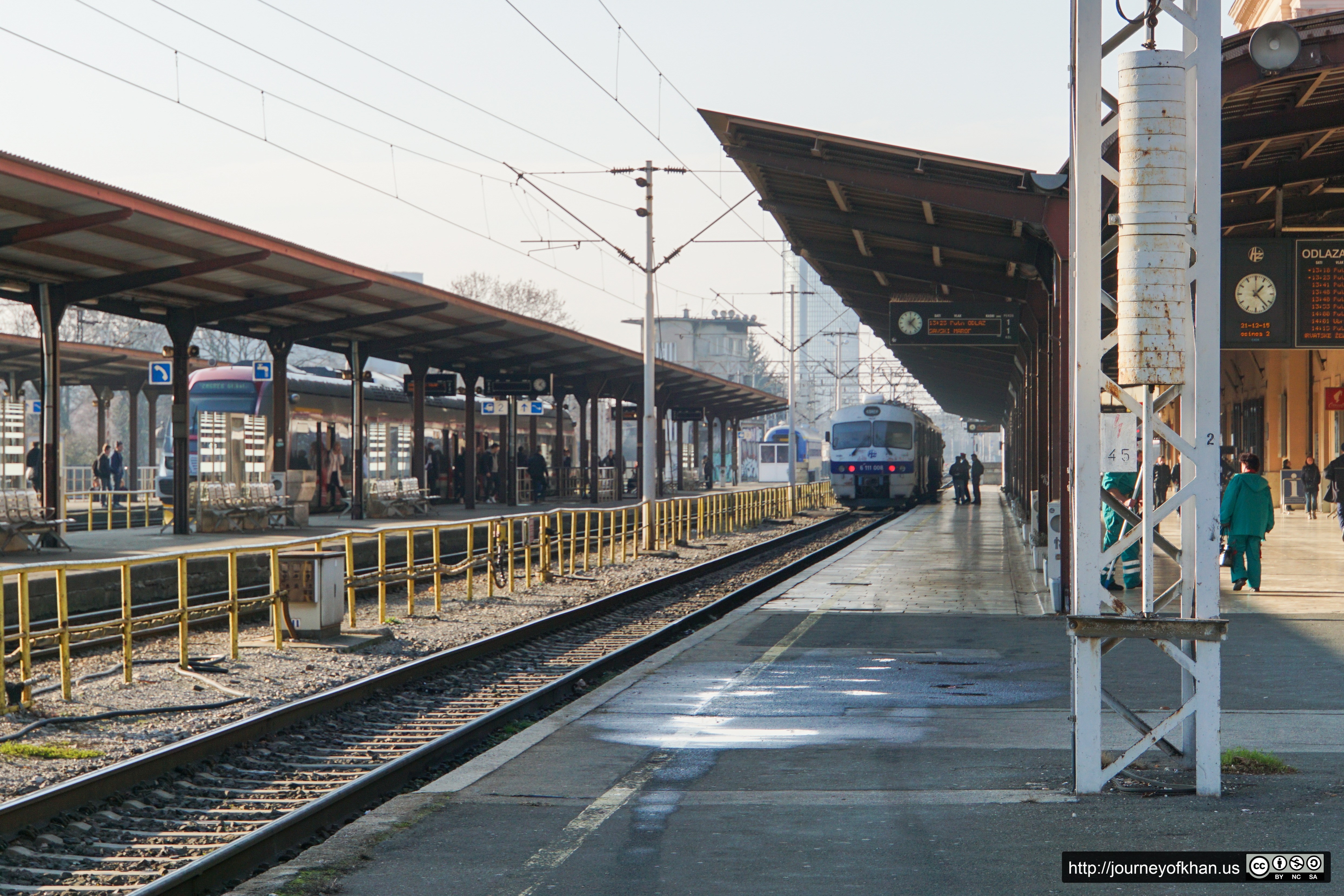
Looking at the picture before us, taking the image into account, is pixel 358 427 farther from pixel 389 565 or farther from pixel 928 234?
pixel 928 234

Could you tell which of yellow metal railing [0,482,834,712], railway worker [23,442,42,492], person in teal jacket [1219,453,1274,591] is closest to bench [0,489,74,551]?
yellow metal railing [0,482,834,712]

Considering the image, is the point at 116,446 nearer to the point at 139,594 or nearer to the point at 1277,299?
the point at 139,594

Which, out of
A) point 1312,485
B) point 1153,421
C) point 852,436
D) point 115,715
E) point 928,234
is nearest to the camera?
point 1153,421

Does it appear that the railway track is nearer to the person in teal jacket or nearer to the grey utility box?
the grey utility box

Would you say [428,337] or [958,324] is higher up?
[428,337]

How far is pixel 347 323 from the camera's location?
2323cm

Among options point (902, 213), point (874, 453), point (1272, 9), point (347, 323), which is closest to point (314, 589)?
point (902, 213)

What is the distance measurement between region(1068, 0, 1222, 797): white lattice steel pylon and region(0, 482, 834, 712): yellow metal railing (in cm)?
598

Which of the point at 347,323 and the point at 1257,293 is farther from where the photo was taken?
the point at 347,323

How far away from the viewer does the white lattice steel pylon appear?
18.8 feet

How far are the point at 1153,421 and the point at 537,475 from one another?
32.9 metres

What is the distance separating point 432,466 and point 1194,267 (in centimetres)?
3108

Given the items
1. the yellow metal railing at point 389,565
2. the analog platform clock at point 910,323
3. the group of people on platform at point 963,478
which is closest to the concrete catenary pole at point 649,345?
the yellow metal railing at point 389,565

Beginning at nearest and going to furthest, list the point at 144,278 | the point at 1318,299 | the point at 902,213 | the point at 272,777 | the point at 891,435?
the point at 272,777 < the point at 1318,299 < the point at 902,213 < the point at 144,278 < the point at 891,435
